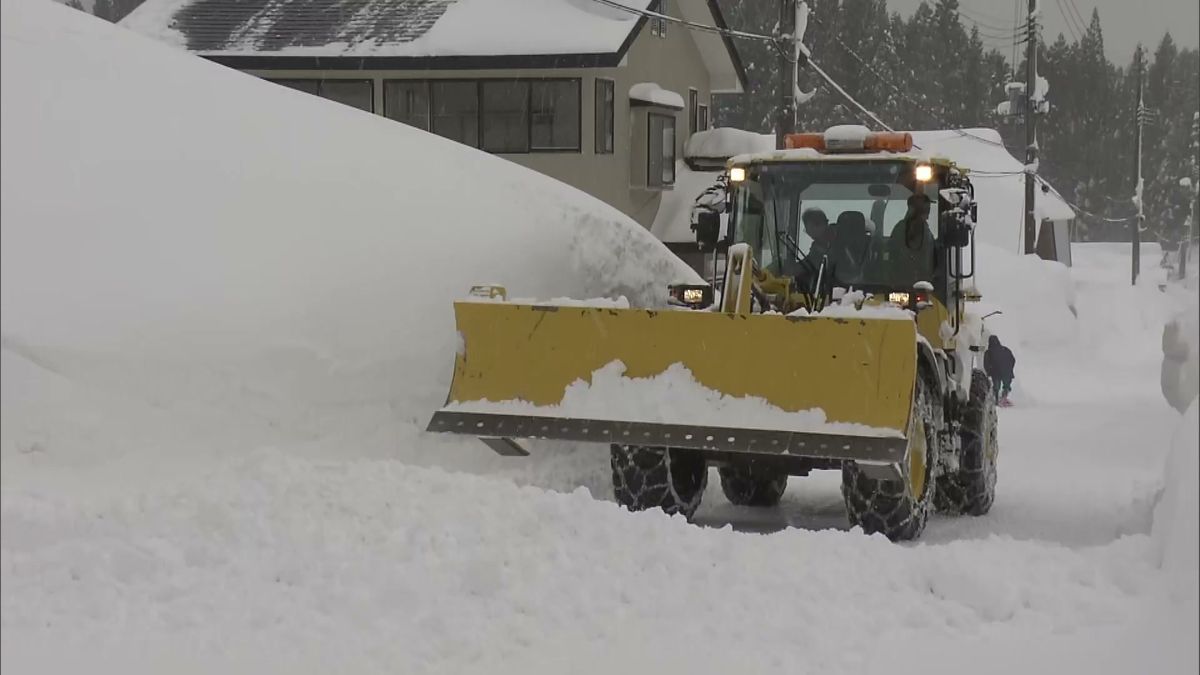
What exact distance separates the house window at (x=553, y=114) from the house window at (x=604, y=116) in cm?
45

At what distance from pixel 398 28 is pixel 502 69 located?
2.97 meters

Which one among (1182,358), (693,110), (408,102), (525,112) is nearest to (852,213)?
(1182,358)

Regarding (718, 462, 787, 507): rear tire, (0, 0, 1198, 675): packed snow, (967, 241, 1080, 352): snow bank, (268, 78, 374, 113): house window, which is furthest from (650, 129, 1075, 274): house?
(718, 462, 787, 507): rear tire

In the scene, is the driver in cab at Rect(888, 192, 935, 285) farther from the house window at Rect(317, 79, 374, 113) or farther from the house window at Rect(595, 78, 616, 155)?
the house window at Rect(317, 79, 374, 113)

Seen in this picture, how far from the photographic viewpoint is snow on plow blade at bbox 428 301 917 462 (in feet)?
27.7

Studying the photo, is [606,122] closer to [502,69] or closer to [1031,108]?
[502,69]

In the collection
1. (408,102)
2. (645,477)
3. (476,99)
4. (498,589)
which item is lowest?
(645,477)

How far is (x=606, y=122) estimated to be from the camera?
1139 inches

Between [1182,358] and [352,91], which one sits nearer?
[1182,358]

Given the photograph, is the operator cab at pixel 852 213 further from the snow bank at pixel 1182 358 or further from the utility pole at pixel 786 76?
the utility pole at pixel 786 76

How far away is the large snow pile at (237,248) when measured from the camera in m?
8.93

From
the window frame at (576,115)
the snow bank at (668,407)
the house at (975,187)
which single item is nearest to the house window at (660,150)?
the house at (975,187)

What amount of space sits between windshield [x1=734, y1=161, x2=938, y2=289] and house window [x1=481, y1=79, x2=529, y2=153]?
1868 cm

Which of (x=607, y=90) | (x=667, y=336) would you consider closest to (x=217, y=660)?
(x=667, y=336)
